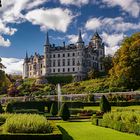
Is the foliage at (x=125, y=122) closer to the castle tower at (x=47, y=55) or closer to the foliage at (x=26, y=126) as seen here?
the foliage at (x=26, y=126)

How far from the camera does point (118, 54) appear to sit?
62.1m

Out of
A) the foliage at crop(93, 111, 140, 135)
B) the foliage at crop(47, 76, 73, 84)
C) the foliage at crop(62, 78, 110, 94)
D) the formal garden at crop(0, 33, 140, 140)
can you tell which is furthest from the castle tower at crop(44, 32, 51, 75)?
the foliage at crop(93, 111, 140, 135)

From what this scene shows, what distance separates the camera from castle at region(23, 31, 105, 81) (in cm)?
10112

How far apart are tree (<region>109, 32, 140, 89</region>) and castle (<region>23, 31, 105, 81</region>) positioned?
35.6 m

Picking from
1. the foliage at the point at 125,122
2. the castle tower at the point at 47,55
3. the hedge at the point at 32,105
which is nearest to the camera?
the foliage at the point at 125,122

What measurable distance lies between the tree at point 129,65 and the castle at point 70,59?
3558 centimetres

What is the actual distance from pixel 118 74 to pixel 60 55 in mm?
48537

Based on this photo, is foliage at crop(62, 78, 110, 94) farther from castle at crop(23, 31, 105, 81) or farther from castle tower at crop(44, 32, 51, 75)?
castle tower at crop(44, 32, 51, 75)

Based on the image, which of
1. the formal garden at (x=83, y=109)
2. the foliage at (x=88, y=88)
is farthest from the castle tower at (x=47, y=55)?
the foliage at (x=88, y=88)

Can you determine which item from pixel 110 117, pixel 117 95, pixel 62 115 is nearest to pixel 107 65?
pixel 117 95

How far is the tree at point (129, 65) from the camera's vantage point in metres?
Answer: 57.2

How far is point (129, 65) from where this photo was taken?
2279 inches

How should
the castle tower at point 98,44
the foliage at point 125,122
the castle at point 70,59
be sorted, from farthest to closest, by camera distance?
the castle tower at point 98,44
the castle at point 70,59
the foliage at point 125,122

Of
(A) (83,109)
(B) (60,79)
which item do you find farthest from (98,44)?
(A) (83,109)
